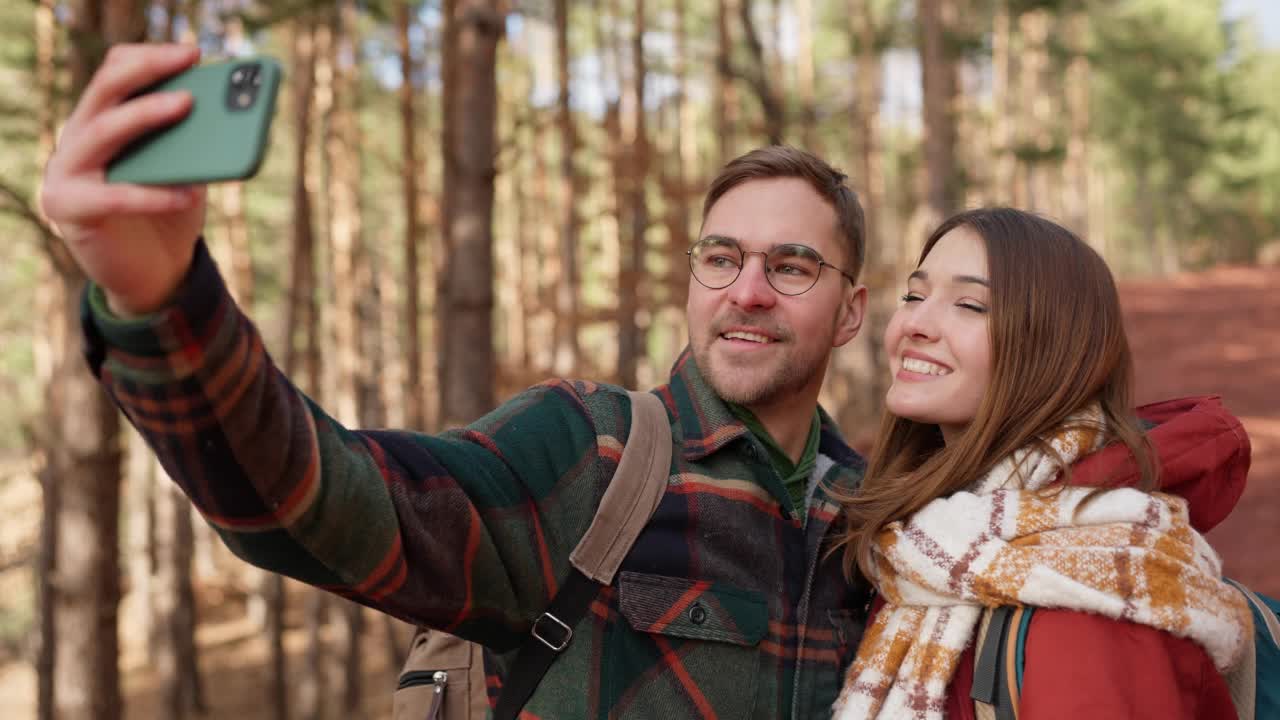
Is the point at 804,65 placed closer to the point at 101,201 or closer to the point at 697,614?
the point at 697,614

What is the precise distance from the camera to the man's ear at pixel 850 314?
267 cm

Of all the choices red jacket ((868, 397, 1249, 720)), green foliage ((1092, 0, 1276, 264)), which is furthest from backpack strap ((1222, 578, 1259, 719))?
green foliage ((1092, 0, 1276, 264))

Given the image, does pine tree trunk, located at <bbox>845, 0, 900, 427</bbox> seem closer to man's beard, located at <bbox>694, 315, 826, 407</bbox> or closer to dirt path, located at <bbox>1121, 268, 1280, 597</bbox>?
dirt path, located at <bbox>1121, 268, 1280, 597</bbox>

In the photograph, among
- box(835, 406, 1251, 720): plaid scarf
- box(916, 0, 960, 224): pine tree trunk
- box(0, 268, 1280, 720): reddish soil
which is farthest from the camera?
box(916, 0, 960, 224): pine tree trunk

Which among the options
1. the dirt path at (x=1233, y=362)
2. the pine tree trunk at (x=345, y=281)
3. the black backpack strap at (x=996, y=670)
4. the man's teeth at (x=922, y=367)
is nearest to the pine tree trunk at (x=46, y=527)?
the pine tree trunk at (x=345, y=281)

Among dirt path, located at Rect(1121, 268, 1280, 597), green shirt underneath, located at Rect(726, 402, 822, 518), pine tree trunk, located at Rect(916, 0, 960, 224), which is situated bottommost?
dirt path, located at Rect(1121, 268, 1280, 597)

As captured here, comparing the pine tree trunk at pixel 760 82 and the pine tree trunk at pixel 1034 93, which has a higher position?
the pine tree trunk at pixel 1034 93

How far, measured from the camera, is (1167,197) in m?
41.2

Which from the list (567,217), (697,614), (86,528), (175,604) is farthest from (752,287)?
(175,604)

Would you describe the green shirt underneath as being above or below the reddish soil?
above

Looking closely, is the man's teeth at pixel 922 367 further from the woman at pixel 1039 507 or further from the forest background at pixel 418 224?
the forest background at pixel 418 224

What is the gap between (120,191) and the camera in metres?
1.14

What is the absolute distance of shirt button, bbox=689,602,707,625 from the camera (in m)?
2.09

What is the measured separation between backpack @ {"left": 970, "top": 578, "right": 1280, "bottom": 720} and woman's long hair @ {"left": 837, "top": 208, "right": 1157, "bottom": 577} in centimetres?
32
